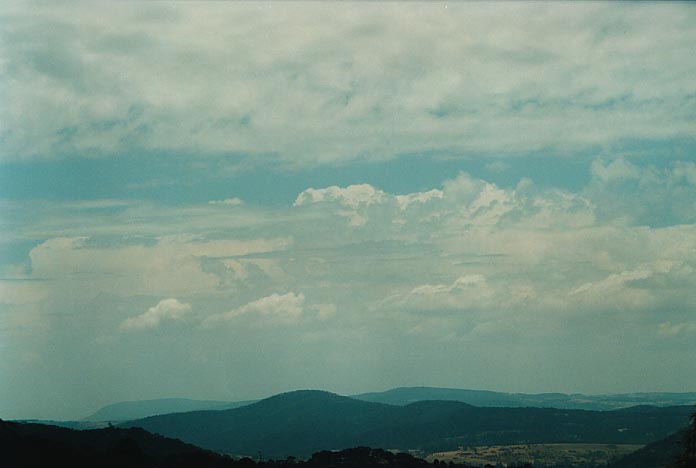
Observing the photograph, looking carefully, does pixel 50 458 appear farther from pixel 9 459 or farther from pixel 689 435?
pixel 689 435

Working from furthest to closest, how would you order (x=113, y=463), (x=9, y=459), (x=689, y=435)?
(x=113, y=463) → (x=9, y=459) → (x=689, y=435)

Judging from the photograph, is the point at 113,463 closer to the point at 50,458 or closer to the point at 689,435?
the point at 50,458

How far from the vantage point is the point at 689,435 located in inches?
4870

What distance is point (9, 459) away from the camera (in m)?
182

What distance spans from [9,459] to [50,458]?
919 cm

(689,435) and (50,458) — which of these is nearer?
(689,435)

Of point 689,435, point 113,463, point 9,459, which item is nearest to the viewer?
point 689,435

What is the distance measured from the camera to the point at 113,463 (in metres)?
198

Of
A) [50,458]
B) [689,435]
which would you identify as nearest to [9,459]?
[50,458]

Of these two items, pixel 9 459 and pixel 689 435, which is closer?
pixel 689 435

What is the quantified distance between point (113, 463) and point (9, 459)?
25.8 metres

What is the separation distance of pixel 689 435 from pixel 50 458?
461 ft

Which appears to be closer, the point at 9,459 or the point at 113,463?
the point at 9,459

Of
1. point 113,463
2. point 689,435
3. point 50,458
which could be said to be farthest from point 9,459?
point 689,435
